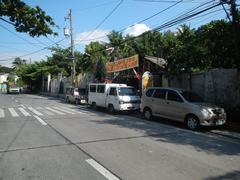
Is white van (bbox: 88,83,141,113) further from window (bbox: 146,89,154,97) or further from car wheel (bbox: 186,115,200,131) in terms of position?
car wheel (bbox: 186,115,200,131)

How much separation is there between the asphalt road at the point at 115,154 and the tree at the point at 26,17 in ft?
10.6

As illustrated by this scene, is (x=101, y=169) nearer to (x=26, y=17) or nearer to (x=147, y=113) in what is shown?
(x=26, y=17)

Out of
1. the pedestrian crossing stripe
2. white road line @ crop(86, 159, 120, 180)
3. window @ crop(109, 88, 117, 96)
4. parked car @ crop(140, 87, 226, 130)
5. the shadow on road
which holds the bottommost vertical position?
white road line @ crop(86, 159, 120, 180)

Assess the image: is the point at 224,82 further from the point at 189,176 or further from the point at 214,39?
the point at 189,176

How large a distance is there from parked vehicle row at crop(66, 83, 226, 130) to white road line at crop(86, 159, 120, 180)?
640 centimetres

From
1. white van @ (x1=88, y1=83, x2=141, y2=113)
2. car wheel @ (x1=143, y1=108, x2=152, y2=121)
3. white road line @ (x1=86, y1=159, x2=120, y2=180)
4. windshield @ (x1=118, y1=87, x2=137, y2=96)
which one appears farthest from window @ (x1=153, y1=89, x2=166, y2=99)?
white road line @ (x1=86, y1=159, x2=120, y2=180)

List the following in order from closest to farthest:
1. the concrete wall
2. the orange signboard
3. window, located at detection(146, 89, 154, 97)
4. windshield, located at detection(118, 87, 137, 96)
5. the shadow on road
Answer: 1. the shadow on road
2. the concrete wall
3. window, located at detection(146, 89, 154, 97)
4. windshield, located at detection(118, 87, 137, 96)
5. the orange signboard

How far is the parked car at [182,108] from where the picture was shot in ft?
40.0

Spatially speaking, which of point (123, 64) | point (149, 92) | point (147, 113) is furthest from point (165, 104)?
point (123, 64)

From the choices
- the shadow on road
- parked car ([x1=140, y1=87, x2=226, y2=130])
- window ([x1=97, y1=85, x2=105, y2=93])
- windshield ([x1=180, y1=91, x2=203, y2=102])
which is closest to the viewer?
the shadow on road

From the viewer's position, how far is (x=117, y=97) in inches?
735

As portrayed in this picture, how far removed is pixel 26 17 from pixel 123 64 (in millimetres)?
18537

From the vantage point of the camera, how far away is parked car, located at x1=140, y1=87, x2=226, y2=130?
12188 millimetres

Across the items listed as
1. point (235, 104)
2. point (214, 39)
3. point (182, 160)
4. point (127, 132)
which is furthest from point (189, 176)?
point (214, 39)
